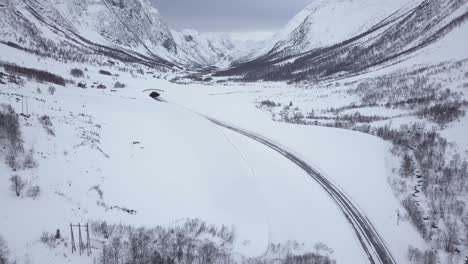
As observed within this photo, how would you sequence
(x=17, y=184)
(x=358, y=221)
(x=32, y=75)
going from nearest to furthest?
(x=17, y=184)
(x=358, y=221)
(x=32, y=75)

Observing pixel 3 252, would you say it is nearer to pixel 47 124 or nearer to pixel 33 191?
pixel 33 191

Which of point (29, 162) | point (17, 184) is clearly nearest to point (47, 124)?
point (29, 162)

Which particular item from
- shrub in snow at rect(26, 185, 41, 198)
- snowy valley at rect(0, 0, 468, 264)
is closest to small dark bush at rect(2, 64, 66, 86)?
snowy valley at rect(0, 0, 468, 264)

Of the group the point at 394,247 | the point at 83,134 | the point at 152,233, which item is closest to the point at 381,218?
the point at 394,247

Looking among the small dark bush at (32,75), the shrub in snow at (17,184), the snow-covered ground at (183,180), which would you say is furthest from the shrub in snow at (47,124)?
the small dark bush at (32,75)

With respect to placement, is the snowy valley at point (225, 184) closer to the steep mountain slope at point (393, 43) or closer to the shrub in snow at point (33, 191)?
the shrub in snow at point (33, 191)

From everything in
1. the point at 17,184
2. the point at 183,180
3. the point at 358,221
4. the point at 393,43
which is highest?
the point at 393,43

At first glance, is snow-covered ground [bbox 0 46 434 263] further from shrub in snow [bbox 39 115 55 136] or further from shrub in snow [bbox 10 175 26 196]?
shrub in snow [bbox 39 115 55 136]
